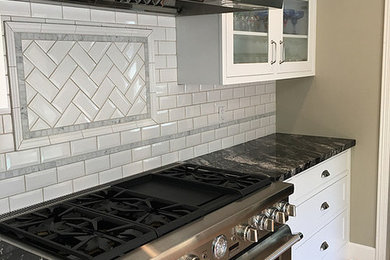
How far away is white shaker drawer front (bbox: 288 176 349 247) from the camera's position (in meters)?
2.50

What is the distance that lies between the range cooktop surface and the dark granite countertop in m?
0.22

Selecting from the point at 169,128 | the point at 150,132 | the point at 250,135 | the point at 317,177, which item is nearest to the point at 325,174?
the point at 317,177

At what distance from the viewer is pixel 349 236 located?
10.5 ft

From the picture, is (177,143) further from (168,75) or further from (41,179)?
(41,179)

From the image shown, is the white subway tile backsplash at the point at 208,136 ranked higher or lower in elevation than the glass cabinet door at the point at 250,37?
lower

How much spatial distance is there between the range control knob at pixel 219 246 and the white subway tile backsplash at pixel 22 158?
2.63 ft

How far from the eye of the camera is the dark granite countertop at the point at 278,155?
2357 millimetres

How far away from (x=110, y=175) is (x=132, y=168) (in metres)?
0.15

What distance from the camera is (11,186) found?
170 cm

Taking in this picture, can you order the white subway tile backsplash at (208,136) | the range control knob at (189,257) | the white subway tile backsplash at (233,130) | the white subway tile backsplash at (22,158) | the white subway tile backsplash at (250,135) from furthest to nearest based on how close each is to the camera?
1. the white subway tile backsplash at (250,135)
2. the white subway tile backsplash at (233,130)
3. the white subway tile backsplash at (208,136)
4. the white subway tile backsplash at (22,158)
5. the range control knob at (189,257)

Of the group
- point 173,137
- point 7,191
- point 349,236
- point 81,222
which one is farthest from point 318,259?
point 7,191

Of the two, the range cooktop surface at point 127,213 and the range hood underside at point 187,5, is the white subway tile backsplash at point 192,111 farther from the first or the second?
the range hood underside at point 187,5

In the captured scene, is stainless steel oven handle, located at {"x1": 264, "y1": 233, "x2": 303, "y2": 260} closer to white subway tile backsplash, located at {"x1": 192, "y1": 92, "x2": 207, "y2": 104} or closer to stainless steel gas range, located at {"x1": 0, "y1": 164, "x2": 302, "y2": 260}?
stainless steel gas range, located at {"x1": 0, "y1": 164, "x2": 302, "y2": 260}

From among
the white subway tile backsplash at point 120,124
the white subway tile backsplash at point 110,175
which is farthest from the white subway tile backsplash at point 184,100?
the white subway tile backsplash at point 110,175
